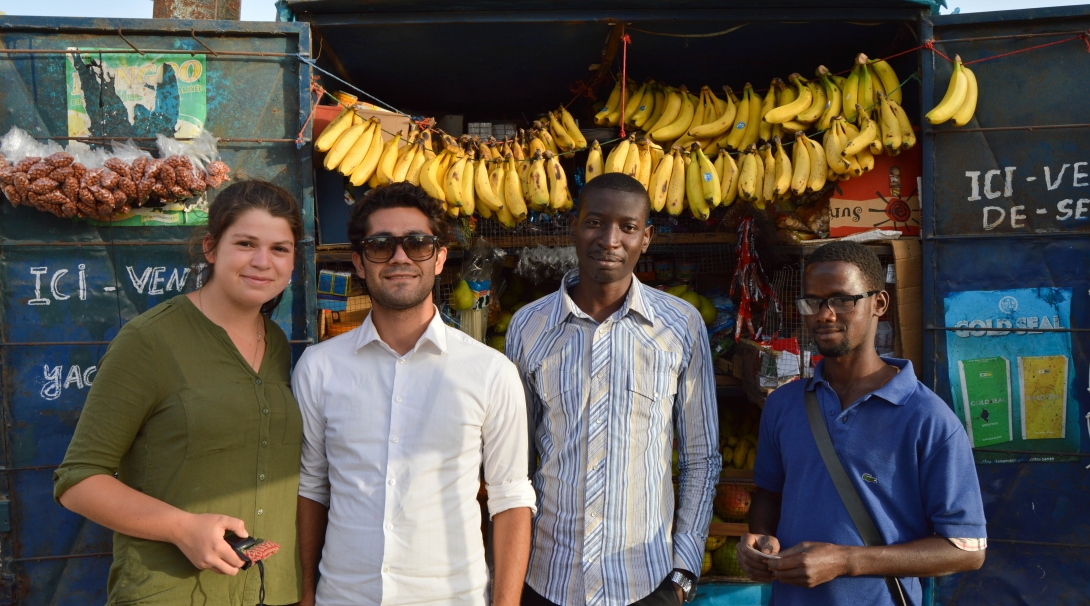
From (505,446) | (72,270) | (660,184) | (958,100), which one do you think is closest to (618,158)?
(660,184)

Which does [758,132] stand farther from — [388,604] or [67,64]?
[67,64]

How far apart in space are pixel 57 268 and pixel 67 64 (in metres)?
1.11

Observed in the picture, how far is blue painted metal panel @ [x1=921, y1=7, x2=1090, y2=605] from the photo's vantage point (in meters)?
3.58

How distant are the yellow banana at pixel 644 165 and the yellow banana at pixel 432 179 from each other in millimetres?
1143

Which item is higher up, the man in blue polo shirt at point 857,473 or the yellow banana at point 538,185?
the yellow banana at point 538,185

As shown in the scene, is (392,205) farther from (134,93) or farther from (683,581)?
(134,93)

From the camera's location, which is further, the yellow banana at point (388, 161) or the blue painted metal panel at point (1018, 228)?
the yellow banana at point (388, 161)

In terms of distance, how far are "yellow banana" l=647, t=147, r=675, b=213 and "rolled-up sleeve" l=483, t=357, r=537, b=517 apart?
196 centimetres

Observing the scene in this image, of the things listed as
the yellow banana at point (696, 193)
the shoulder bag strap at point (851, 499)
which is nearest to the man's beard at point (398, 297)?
the shoulder bag strap at point (851, 499)

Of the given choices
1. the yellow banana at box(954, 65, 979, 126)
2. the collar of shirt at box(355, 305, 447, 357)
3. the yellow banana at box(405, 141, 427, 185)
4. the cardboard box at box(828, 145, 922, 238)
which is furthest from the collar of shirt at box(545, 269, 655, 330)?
the yellow banana at box(954, 65, 979, 126)

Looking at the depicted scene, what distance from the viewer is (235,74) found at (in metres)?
3.69

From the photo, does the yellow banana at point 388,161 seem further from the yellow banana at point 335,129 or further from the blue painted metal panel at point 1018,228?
the blue painted metal panel at point 1018,228

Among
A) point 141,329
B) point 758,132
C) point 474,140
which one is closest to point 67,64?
point 474,140

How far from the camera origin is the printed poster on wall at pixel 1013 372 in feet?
11.8
